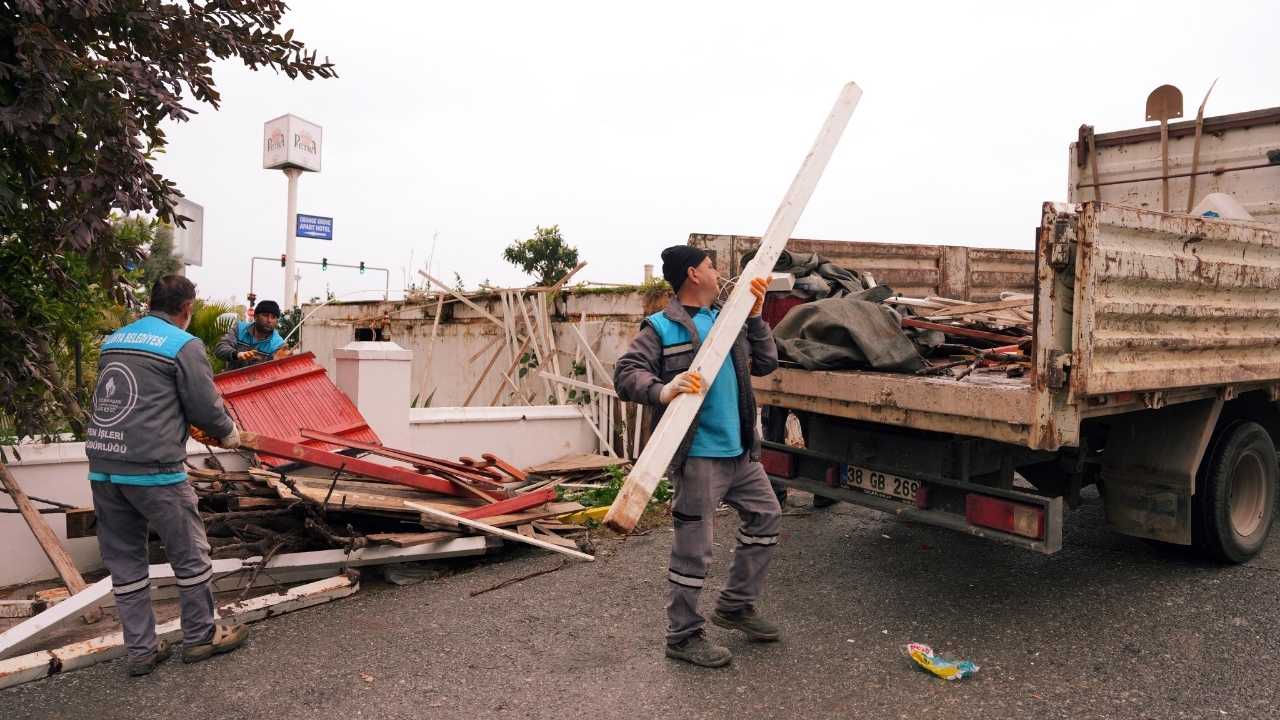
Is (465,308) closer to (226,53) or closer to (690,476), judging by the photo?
(226,53)

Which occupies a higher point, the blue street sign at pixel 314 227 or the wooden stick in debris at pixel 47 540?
the blue street sign at pixel 314 227

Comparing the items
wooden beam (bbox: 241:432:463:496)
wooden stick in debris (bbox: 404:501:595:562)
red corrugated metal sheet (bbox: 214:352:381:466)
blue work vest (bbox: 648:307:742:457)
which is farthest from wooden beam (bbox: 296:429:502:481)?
blue work vest (bbox: 648:307:742:457)

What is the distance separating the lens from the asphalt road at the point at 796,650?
3438 mm

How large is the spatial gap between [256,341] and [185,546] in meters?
3.48

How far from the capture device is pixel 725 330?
3.58 metres

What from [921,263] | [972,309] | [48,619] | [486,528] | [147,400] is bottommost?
[48,619]

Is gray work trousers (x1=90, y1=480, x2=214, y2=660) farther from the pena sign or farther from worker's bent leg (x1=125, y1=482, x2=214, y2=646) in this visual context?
the pena sign

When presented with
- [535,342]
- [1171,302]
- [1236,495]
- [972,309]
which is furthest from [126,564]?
[535,342]

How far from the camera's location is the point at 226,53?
3.97m

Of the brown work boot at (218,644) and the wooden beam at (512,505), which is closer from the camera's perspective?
the brown work boot at (218,644)

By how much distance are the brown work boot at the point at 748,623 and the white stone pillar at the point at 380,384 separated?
371 centimetres

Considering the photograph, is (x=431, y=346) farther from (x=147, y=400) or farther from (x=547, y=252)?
(x=547, y=252)

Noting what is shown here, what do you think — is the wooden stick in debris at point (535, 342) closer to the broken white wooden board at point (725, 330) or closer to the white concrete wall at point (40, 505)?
the white concrete wall at point (40, 505)

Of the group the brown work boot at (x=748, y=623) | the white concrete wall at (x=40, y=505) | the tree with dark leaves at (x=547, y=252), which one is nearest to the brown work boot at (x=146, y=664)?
the white concrete wall at (x=40, y=505)
